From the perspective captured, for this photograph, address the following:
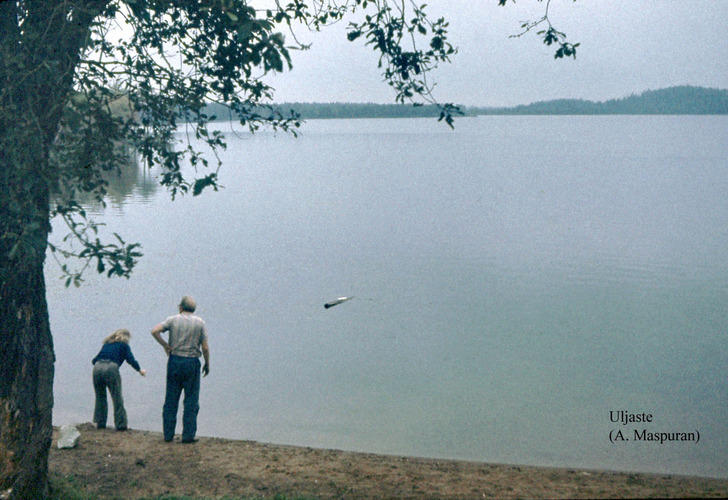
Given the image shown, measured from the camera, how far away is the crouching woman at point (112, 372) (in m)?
10.6

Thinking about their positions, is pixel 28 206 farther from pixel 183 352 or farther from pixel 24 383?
pixel 183 352

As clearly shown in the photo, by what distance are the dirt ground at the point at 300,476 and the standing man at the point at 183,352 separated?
2.00ft

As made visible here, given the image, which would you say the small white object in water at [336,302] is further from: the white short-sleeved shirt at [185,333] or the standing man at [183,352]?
the white short-sleeved shirt at [185,333]

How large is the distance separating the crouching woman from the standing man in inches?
42.6

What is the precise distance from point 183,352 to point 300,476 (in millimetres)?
2252

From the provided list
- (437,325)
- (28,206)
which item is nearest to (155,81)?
(28,206)

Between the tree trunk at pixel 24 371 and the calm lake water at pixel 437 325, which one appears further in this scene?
the calm lake water at pixel 437 325

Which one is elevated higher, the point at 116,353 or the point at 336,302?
the point at 116,353

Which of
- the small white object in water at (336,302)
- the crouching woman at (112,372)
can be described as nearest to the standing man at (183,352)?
the crouching woman at (112,372)

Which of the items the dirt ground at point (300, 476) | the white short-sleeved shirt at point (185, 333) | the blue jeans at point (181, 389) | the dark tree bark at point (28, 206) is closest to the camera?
the dark tree bark at point (28, 206)

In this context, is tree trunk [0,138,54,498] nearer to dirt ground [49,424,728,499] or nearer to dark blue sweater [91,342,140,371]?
dirt ground [49,424,728,499]

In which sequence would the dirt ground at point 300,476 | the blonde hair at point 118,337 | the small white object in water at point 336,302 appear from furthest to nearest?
1. the small white object in water at point 336,302
2. the blonde hair at point 118,337
3. the dirt ground at point 300,476

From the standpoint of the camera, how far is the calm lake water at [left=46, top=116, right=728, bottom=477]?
14.0 meters

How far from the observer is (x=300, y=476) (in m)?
8.84
